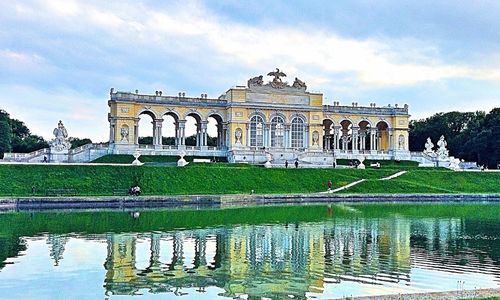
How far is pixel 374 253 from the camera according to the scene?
19328mm

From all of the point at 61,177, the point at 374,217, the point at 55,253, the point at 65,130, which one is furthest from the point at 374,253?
the point at 65,130

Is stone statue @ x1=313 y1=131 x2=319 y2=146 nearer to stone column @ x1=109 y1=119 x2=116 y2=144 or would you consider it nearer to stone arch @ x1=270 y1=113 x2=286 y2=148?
stone arch @ x1=270 y1=113 x2=286 y2=148

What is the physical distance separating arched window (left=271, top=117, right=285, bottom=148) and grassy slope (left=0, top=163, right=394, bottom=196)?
16929mm

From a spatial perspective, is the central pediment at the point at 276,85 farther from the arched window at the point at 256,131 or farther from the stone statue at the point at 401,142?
the stone statue at the point at 401,142

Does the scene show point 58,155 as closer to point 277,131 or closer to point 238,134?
point 238,134

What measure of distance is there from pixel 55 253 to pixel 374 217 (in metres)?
17.8

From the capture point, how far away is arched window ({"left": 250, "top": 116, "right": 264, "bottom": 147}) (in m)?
70.6

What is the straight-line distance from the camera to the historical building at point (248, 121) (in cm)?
6644

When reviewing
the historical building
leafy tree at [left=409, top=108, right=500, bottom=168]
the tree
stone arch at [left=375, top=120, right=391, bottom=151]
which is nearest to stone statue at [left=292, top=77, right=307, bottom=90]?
the historical building

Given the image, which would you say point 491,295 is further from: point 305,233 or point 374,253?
point 305,233

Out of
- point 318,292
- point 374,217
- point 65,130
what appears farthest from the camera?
point 65,130

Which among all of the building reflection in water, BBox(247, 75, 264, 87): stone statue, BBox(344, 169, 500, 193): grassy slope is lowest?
the building reflection in water

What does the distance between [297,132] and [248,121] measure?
663cm

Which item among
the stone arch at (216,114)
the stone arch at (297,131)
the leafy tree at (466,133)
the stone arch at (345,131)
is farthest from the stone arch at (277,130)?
the leafy tree at (466,133)
